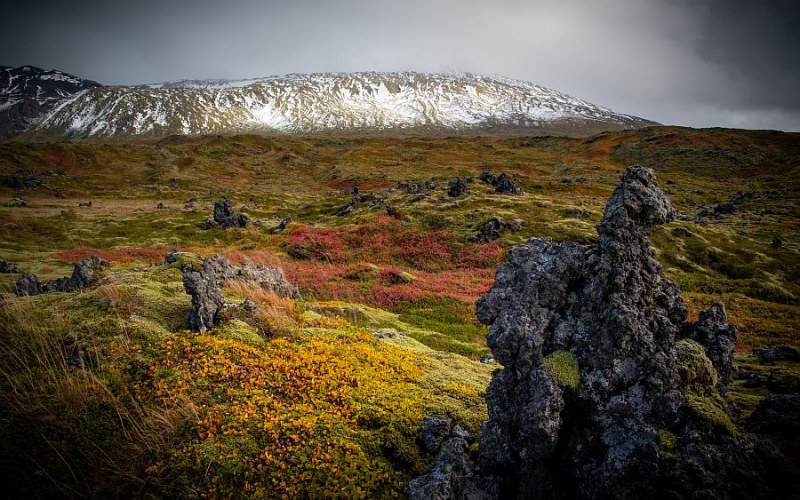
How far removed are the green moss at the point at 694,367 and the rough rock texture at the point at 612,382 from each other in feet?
0.10

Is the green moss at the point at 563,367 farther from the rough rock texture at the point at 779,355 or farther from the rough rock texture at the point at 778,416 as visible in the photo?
the rough rock texture at the point at 779,355

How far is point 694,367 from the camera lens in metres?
8.24

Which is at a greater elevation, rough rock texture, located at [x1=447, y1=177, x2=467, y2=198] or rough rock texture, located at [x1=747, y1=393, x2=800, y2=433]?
rough rock texture, located at [x1=447, y1=177, x2=467, y2=198]

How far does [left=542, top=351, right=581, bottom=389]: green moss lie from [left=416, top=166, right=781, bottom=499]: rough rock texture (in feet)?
0.07

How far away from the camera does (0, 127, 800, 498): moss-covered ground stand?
852 centimetres

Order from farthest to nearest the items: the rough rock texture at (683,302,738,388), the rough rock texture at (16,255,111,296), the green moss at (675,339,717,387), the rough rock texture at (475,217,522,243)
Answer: the rough rock texture at (475,217,522,243) < the rough rock texture at (16,255,111,296) < the rough rock texture at (683,302,738,388) < the green moss at (675,339,717,387)

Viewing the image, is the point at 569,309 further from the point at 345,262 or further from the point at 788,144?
the point at 788,144

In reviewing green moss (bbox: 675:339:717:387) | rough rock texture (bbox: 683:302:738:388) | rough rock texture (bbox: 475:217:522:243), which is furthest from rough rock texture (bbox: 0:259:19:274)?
rough rock texture (bbox: 475:217:522:243)

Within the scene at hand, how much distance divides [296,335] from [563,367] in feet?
31.4

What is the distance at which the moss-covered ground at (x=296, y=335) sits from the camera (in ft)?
27.9

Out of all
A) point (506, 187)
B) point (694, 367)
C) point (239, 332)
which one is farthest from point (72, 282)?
point (506, 187)

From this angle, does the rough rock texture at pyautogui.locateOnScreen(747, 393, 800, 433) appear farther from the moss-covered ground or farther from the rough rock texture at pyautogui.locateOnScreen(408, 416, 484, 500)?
the rough rock texture at pyautogui.locateOnScreen(408, 416, 484, 500)

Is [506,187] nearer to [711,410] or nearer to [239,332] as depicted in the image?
[239,332]

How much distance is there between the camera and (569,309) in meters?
9.34
